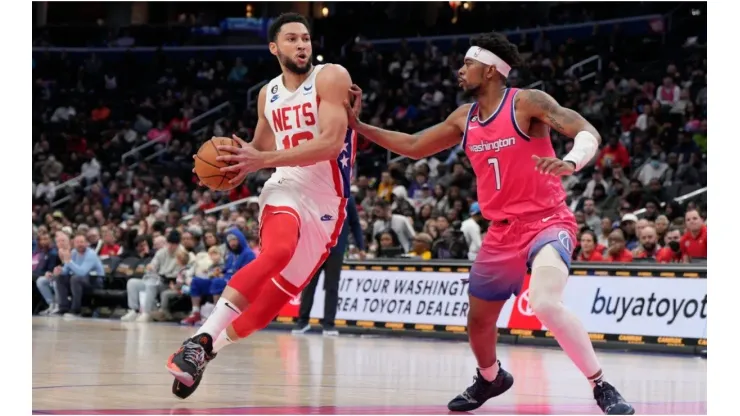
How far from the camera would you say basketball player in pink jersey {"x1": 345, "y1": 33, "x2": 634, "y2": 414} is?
617 cm

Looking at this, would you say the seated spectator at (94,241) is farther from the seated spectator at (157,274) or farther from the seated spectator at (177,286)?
the seated spectator at (177,286)

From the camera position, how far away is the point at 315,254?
685 centimetres

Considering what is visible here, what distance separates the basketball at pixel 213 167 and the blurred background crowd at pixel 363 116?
7746mm

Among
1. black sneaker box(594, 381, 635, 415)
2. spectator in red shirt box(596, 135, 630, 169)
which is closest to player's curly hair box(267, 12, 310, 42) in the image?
black sneaker box(594, 381, 635, 415)

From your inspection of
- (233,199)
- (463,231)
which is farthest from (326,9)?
(463,231)

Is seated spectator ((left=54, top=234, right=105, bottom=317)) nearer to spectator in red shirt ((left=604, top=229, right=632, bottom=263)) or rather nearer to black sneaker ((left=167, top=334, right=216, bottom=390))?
spectator in red shirt ((left=604, top=229, right=632, bottom=263))

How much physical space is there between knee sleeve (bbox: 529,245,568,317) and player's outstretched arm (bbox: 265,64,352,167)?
1.37 m

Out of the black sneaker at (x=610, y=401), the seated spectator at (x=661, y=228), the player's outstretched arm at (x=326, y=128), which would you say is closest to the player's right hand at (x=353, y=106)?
the player's outstretched arm at (x=326, y=128)

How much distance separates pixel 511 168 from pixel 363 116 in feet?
65.8

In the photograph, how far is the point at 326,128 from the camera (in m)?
6.61

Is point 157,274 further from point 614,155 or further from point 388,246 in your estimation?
point 614,155

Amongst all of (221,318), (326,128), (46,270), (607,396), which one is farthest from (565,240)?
(46,270)
